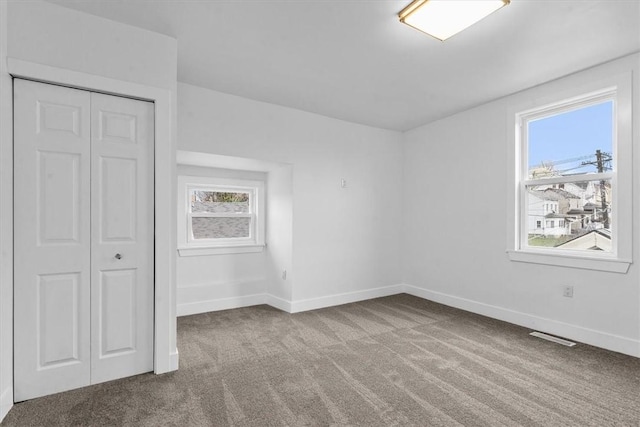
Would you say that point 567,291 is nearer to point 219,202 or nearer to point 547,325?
point 547,325

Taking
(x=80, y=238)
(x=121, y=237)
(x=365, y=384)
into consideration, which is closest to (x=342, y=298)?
(x=365, y=384)

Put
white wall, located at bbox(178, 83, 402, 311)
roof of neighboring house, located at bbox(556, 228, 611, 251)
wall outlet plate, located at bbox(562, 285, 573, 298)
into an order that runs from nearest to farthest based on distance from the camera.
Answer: roof of neighboring house, located at bbox(556, 228, 611, 251)
wall outlet plate, located at bbox(562, 285, 573, 298)
white wall, located at bbox(178, 83, 402, 311)

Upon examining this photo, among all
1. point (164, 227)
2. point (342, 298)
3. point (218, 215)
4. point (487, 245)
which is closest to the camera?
point (164, 227)

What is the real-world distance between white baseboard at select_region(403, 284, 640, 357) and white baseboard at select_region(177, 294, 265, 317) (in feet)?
8.19

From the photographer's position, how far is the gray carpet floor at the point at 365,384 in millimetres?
2039

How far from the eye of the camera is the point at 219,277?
445cm

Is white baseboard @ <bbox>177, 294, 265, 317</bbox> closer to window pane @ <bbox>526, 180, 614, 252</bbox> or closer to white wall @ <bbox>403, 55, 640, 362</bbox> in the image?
white wall @ <bbox>403, 55, 640, 362</bbox>

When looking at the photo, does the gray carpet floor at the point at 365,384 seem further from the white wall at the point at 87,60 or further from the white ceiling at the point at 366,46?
the white ceiling at the point at 366,46

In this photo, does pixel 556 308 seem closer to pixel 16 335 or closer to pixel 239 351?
pixel 239 351

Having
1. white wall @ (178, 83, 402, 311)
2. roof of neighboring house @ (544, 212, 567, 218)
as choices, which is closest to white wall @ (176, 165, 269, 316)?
white wall @ (178, 83, 402, 311)

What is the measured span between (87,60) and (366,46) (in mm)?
2113

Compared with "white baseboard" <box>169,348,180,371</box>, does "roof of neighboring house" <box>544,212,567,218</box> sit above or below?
above

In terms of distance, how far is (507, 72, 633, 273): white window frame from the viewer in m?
2.95

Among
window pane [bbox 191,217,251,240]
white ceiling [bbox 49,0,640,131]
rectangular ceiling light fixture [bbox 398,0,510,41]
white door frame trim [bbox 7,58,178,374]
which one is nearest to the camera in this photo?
rectangular ceiling light fixture [bbox 398,0,510,41]
